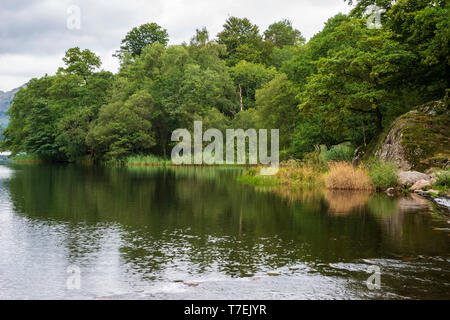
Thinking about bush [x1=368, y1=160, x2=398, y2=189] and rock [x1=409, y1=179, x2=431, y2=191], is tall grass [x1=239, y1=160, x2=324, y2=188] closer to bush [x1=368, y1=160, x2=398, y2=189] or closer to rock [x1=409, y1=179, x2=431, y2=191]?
bush [x1=368, y1=160, x2=398, y2=189]

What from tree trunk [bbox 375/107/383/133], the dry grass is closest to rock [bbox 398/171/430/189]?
the dry grass

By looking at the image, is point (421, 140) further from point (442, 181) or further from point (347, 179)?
point (347, 179)

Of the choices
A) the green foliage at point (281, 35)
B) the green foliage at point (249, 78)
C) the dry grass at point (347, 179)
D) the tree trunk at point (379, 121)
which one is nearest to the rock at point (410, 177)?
the dry grass at point (347, 179)

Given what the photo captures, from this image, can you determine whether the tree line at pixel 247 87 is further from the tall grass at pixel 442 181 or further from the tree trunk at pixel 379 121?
the tall grass at pixel 442 181

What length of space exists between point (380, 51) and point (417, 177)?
820 cm

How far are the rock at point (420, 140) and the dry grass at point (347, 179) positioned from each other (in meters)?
2.19

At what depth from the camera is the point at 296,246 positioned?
8859mm

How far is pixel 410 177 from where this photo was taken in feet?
67.0

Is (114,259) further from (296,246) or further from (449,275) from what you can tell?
(449,275)

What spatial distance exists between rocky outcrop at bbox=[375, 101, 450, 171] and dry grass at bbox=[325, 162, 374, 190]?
7.34 feet

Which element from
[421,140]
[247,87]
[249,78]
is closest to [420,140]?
[421,140]

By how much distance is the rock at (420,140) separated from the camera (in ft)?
69.4

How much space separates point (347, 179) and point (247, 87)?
50826 millimetres

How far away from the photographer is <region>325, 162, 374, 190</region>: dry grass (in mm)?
21031
